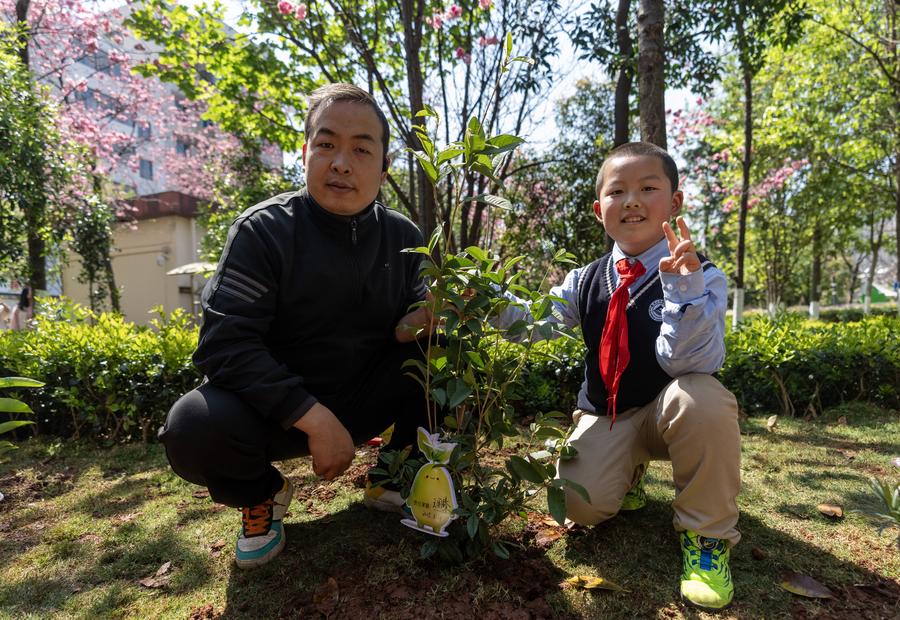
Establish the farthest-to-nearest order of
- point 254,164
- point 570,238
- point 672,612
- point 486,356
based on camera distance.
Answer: point 254,164
point 570,238
point 486,356
point 672,612

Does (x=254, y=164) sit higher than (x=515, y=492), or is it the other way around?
(x=254, y=164)

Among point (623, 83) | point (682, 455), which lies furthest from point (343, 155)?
point (623, 83)

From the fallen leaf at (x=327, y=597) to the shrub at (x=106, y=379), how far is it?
2347 mm

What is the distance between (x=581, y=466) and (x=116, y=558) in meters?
1.81

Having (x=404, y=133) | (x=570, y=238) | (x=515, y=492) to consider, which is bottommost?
(x=515, y=492)

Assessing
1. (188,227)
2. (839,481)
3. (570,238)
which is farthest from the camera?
(188,227)

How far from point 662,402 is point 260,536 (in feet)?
5.01

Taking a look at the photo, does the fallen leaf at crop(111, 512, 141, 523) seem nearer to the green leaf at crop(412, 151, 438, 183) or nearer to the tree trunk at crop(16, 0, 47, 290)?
the green leaf at crop(412, 151, 438, 183)

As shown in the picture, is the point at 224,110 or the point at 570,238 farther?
the point at 570,238

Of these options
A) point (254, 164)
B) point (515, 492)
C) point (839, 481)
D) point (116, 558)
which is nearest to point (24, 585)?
point (116, 558)

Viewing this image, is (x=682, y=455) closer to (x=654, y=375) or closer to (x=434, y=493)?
(x=654, y=375)

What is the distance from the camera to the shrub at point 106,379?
3.48m

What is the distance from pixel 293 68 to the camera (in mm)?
6352

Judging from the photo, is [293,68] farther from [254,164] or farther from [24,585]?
[24,585]
